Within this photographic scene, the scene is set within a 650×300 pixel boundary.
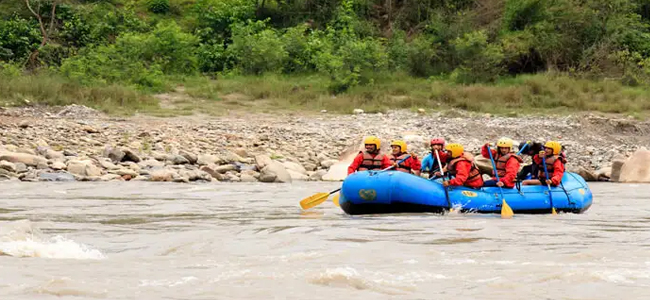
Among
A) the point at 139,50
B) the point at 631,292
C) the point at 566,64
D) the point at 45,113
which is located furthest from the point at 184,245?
the point at 566,64

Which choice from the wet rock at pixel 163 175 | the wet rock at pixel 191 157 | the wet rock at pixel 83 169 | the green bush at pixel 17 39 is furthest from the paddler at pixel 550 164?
the green bush at pixel 17 39

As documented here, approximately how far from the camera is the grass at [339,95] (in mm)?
21406

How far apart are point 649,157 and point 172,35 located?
1301 cm

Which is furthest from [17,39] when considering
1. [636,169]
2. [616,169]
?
[636,169]

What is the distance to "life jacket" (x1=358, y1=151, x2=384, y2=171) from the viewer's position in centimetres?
1223

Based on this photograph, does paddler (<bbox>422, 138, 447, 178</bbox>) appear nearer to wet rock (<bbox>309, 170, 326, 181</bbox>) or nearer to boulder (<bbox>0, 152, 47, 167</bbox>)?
wet rock (<bbox>309, 170, 326, 181</bbox>)

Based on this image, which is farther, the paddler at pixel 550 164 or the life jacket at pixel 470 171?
the paddler at pixel 550 164

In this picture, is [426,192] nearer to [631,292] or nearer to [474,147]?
[631,292]

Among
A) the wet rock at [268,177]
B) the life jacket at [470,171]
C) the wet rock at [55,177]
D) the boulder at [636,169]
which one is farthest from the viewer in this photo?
the boulder at [636,169]

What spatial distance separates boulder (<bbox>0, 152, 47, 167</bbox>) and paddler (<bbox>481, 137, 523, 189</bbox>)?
22.8 ft

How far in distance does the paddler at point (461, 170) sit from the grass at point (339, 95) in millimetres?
10249

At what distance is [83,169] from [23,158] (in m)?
1.00

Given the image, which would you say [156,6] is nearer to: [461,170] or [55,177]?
[55,177]

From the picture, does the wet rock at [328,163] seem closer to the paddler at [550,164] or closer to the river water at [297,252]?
the river water at [297,252]
